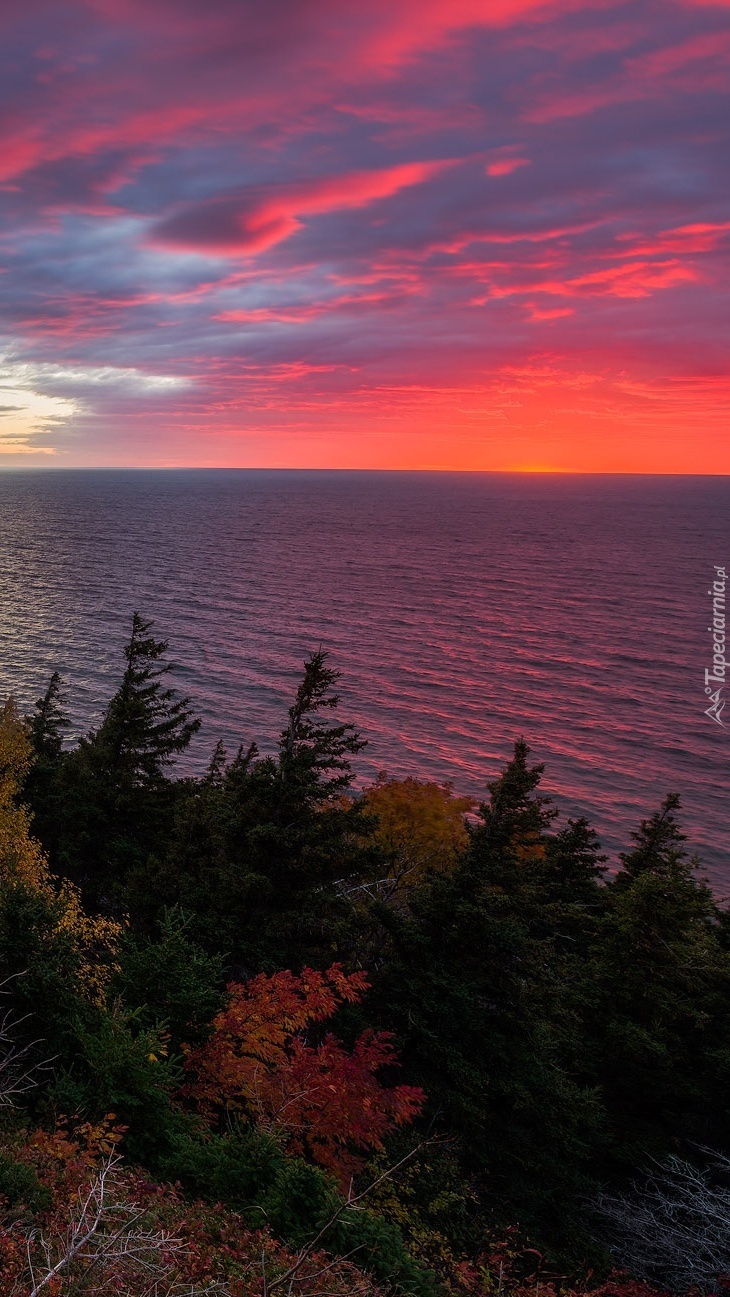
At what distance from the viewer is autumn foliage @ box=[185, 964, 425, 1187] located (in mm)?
13258

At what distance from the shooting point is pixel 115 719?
1176 inches

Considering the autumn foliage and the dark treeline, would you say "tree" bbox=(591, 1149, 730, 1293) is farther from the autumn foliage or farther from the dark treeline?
the autumn foliage

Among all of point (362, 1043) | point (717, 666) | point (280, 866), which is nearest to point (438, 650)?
point (717, 666)

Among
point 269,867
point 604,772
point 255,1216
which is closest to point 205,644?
point 604,772

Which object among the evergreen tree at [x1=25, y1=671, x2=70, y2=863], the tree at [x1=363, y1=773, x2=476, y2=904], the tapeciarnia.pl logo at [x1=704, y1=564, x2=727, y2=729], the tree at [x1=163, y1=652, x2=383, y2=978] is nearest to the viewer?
the tree at [x1=163, y1=652, x2=383, y2=978]

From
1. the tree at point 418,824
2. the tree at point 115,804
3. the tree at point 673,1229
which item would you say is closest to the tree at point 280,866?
the tree at point 115,804

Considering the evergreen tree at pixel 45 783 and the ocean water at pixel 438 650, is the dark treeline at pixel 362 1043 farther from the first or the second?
the ocean water at pixel 438 650

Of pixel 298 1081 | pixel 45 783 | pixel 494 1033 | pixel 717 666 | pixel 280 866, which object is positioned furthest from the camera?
pixel 717 666

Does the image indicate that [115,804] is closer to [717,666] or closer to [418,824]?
[418,824]

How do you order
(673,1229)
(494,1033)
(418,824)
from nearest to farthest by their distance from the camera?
(673,1229) → (494,1033) → (418,824)

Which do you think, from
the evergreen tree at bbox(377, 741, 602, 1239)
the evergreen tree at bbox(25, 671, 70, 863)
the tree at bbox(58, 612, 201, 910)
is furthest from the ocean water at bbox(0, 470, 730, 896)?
the evergreen tree at bbox(377, 741, 602, 1239)

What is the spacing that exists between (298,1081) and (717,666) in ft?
257

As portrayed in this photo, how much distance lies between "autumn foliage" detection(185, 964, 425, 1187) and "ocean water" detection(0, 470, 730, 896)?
33974mm

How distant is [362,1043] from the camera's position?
1544 cm
